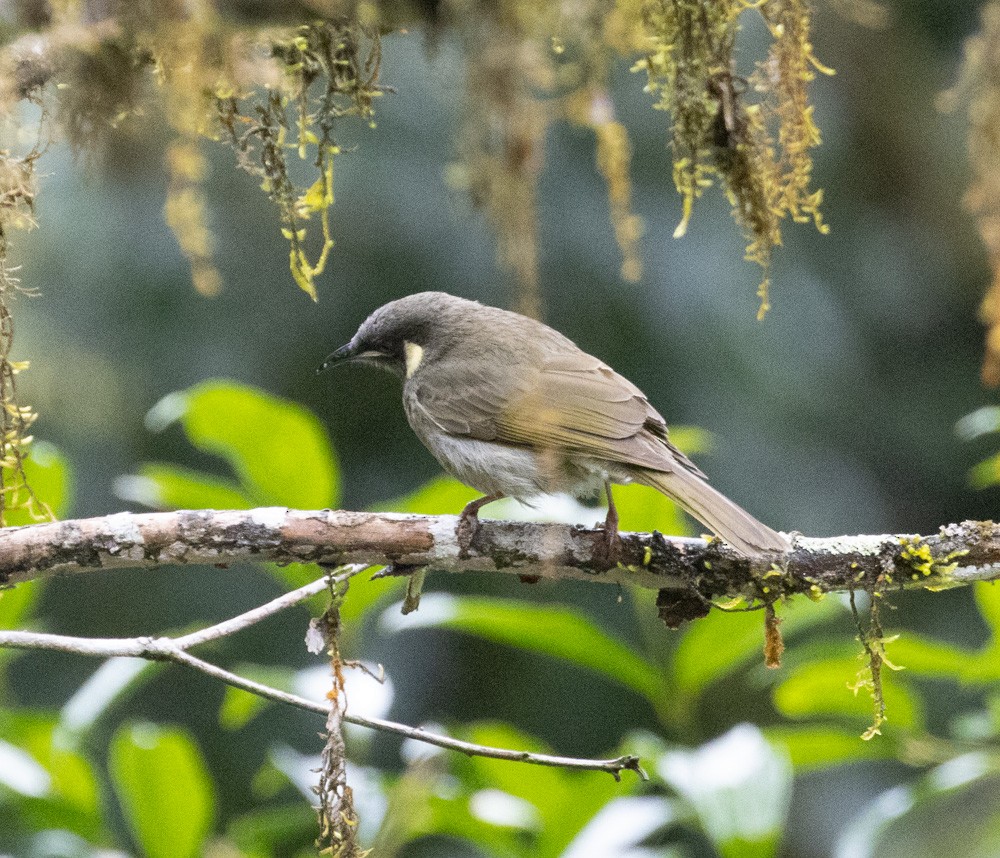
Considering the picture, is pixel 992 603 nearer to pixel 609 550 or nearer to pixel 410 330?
pixel 609 550

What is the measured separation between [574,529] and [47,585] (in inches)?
133

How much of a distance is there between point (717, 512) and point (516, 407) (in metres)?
1.01

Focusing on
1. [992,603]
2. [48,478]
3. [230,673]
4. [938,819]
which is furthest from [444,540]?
[938,819]

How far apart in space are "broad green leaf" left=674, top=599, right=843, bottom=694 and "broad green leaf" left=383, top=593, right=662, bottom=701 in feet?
0.45

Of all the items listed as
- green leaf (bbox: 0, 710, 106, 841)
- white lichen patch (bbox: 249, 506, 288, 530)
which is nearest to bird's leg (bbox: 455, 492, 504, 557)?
white lichen patch (bbox: 249, 506, 288, 530)

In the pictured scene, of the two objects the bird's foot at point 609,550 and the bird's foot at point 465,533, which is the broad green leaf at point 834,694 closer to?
the bird's foot at point 609,550

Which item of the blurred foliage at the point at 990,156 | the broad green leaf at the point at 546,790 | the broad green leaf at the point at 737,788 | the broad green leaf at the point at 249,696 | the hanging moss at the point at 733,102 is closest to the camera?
the blurred foliage at the point at 990,156

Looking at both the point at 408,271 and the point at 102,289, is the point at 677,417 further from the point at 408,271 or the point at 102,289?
the point at 102,289

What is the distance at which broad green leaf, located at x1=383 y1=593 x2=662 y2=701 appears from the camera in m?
3.63

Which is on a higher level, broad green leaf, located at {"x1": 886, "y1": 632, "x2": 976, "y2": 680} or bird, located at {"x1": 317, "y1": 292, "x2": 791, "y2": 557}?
bird, located at {"x1": 317, "y1": 292, "x2": 791, "y2": 557}

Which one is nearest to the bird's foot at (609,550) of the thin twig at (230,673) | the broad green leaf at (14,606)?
the thin twig at (230,673)

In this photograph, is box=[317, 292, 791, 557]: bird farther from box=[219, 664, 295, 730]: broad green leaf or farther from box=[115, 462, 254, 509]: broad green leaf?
box=[219, 664, 295, 730]: broad green leaf

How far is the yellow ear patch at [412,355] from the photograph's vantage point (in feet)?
13.9

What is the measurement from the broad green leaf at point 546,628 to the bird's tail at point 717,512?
0.53m
